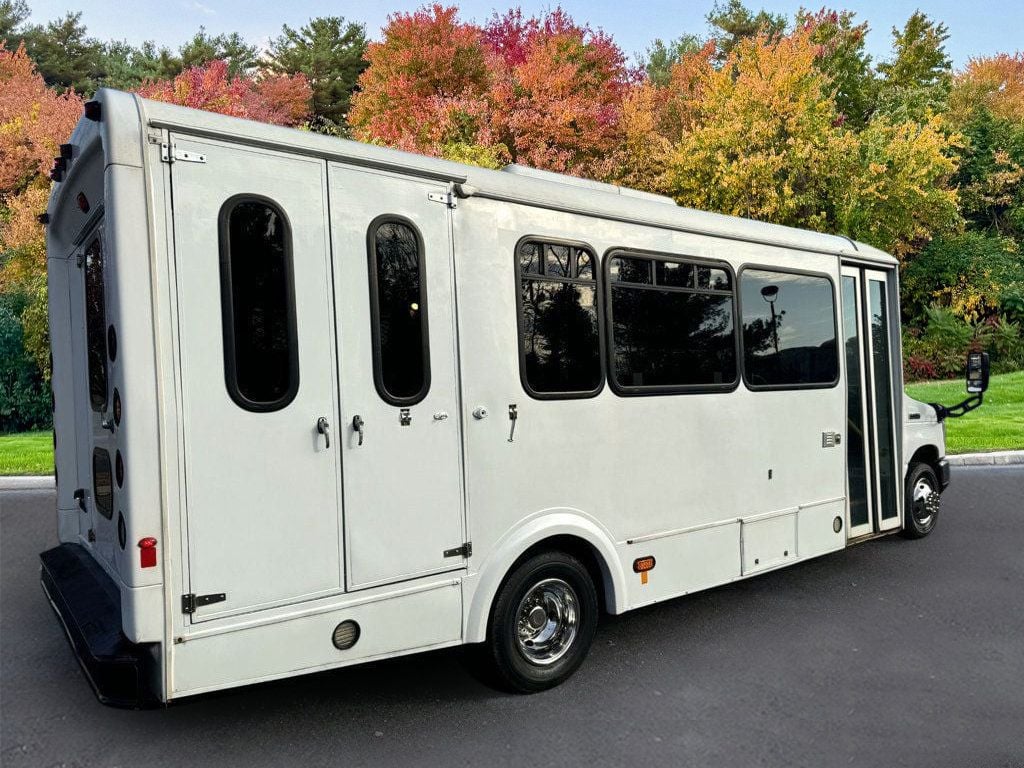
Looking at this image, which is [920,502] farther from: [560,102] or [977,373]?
[560,102]

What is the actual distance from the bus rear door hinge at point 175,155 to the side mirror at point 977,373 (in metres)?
6.72

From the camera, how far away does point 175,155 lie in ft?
11.0

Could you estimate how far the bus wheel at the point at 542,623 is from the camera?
13.9 feet

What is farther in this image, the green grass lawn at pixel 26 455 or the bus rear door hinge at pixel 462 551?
the green grass lawn at pixel 26 455

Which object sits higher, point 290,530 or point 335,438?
point 335,438

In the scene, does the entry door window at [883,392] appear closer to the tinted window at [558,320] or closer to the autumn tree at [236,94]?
the tinted window at [558,320]

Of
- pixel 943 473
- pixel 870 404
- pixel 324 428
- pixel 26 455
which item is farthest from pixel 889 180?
pixel 324 428

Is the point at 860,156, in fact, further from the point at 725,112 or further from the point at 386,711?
the point at 386,711

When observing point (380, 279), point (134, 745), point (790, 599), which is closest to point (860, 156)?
point (790, 599)

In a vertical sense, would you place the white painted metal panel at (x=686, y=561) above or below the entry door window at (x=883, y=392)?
below

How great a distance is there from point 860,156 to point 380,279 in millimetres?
19500

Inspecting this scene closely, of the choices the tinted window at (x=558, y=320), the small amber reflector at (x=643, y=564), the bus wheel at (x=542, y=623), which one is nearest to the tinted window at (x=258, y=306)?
the tinted window at (x=558, y=320)

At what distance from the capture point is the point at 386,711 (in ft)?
13.7

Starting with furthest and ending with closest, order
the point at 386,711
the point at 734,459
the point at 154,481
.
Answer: the point at 734,459, the point at 386,711, the point at 154,481
